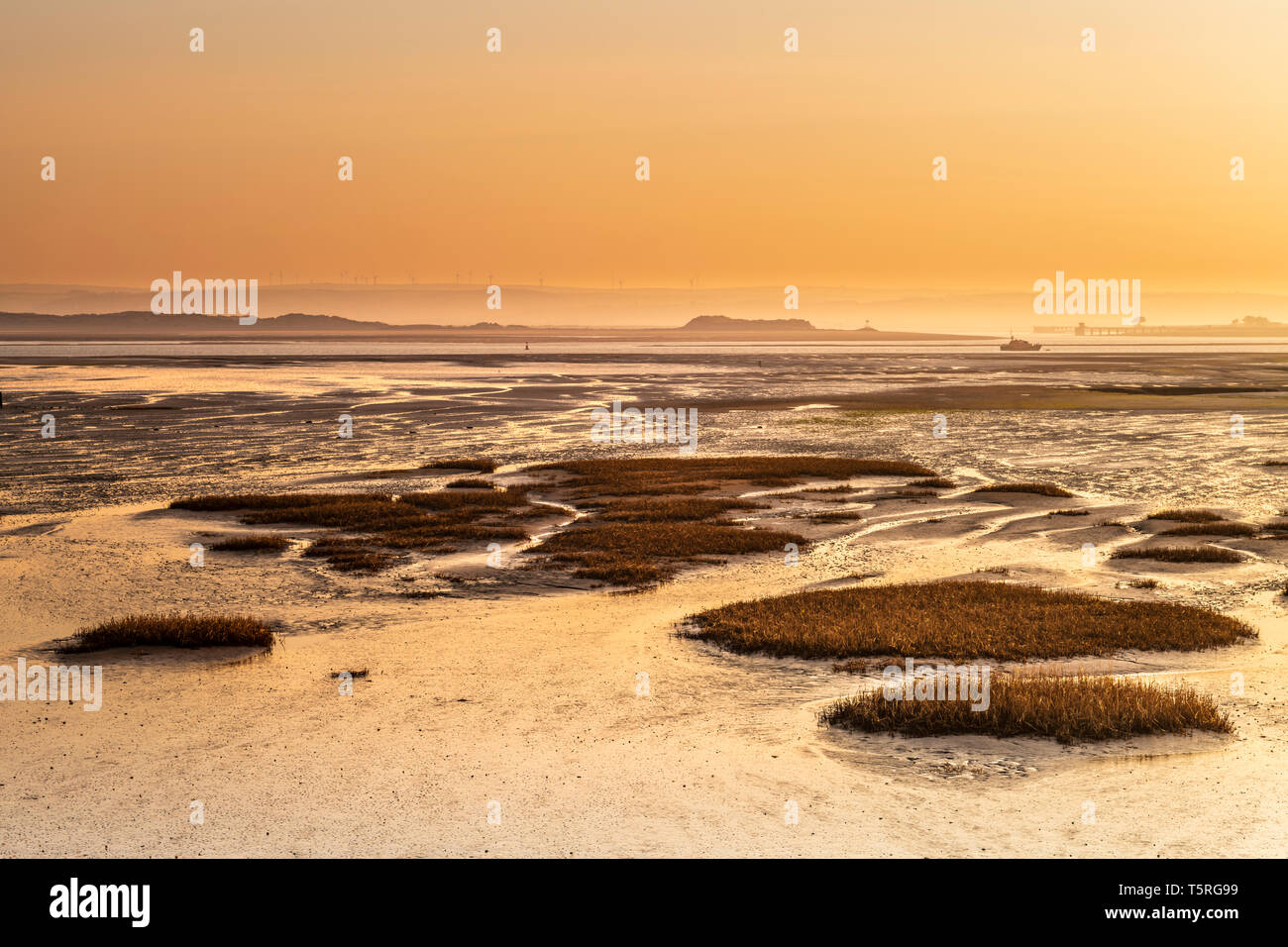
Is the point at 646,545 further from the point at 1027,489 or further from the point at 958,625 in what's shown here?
the point at 1027,489

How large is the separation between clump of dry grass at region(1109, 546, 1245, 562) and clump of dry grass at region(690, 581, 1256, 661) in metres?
5.87

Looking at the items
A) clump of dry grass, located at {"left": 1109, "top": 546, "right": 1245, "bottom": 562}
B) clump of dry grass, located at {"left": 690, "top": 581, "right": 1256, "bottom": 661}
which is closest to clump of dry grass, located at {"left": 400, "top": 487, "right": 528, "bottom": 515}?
clump of dry grass, located at {"left": 690, "top": 581, "right": 1256, "bottom": 661}

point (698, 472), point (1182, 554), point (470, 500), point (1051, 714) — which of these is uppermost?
point (698, 472)

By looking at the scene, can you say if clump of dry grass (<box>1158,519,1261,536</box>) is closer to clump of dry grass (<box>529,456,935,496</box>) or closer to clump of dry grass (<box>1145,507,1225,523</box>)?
clump of dry grass (<box>1145,507,1225,523</box>)

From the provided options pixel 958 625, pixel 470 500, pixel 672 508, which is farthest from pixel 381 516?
pixel 958 625

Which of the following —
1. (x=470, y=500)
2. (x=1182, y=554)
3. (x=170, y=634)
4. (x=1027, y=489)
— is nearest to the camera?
(x=170, y=634)

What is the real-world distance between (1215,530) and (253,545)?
92.2 ft

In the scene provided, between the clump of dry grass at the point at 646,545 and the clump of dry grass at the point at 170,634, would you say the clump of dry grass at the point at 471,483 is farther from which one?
the clump of dry grass at the point at 170,634

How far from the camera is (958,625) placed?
20.6m

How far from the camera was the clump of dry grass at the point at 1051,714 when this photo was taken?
15.0m

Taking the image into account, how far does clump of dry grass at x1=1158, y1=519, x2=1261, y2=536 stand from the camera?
102ft

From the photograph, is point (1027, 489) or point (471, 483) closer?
point (1027, 489)

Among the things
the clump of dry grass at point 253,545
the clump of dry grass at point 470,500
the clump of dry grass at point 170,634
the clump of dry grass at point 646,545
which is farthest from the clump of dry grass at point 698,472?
the clump of dry grass at point 170,634

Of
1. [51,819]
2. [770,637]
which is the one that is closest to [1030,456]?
[770,637]
